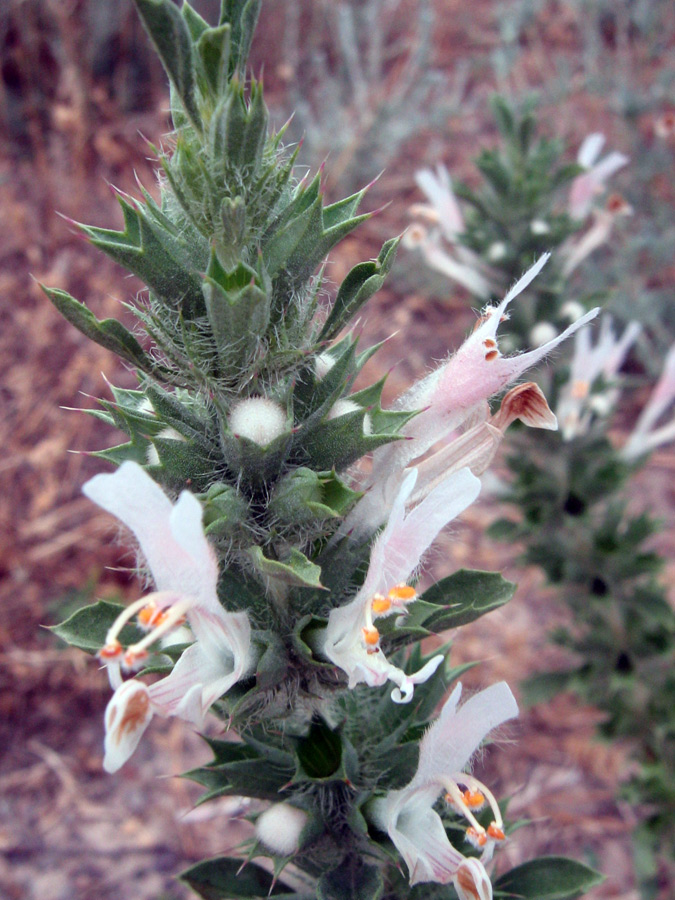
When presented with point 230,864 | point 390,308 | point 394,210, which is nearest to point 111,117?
point 394,210

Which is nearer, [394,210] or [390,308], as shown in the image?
[390,308]

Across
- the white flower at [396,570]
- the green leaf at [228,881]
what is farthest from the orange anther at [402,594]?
the green leaf at [228,881]

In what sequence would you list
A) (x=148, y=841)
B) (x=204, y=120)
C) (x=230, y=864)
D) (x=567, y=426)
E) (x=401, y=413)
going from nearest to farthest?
(x=204, y=120) → (x=401, y=413) → (x=230, y=864) → (x=567, y=426) → (x=148, y=841)

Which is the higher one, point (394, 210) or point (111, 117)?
point (111, 117)

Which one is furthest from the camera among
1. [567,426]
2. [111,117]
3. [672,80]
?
[111,117]

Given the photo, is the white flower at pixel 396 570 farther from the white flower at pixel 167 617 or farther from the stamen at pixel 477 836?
the stamen at pixel 477 836

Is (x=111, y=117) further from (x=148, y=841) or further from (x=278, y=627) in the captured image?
(x=278, y=627)

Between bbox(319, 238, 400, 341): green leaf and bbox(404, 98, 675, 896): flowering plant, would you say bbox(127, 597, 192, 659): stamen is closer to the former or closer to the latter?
bbox(319, 238, 400, 341): green leaf
